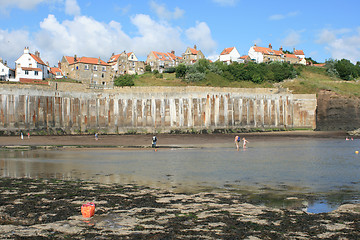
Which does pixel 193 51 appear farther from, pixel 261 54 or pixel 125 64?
pixel 125 64

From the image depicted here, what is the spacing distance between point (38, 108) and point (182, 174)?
46172mm

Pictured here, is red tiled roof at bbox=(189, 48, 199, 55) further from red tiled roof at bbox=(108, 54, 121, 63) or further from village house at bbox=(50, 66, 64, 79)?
village house at bbox=(50, 66, 64, 79)

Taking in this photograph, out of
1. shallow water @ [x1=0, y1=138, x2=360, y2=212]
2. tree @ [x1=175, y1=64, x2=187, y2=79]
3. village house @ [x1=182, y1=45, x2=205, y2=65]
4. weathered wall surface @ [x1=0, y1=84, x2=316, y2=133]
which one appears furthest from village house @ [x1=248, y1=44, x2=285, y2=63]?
shallow water @ [x1=0, y1=138, x2=360, y2=212]

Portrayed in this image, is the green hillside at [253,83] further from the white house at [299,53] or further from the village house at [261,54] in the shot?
the white house at [299,53]

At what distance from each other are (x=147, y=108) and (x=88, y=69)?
43622 millimetres

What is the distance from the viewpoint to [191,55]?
5517 inches

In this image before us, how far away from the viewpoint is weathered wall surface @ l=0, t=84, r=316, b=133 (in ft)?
198

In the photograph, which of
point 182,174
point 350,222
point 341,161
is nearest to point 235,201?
point 350,222

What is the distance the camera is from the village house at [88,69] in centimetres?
10331

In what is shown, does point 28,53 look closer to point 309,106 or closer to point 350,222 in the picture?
point 309,106

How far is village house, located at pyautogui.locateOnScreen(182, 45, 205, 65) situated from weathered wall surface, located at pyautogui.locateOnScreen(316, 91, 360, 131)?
221ft

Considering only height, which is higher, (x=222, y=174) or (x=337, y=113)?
(x=337, y=113)

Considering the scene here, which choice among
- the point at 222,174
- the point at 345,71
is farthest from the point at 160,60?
the point at 222,174

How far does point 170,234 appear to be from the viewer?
950cm
